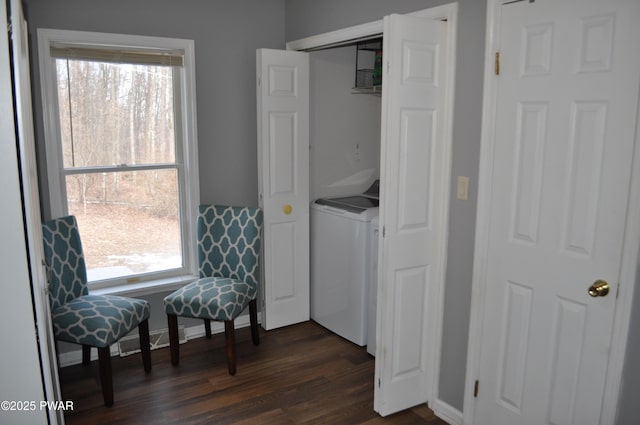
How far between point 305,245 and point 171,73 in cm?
156

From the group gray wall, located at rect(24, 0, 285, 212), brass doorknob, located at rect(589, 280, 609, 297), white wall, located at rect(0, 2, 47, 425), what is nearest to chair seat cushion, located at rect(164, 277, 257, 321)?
gray wall, located at rect(24, 0, 285, 212)

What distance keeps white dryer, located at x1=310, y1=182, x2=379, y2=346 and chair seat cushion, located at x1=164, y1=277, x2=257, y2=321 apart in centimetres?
71

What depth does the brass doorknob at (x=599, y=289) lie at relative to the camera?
6.60 feet

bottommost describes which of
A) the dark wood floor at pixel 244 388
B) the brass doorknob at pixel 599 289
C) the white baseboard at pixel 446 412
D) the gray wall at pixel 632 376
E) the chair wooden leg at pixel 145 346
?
the dark wood floor at pixel 244 388

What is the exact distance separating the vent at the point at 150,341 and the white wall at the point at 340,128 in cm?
149

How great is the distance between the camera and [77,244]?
10.4 ft

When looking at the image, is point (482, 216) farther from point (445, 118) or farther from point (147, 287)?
point (147, 287)

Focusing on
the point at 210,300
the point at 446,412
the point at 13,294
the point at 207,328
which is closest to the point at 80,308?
the point at 210,300

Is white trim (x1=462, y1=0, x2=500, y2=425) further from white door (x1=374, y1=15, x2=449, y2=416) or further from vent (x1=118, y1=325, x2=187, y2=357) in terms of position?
vent (x1=118, y1=325, x2=187, y2=357)

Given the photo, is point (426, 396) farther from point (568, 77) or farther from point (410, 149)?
point (568, 77)

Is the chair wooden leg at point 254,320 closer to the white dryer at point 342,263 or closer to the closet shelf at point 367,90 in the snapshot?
the white dryer at point 342,263

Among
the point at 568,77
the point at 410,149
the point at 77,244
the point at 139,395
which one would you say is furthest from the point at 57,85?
the point at 568,77

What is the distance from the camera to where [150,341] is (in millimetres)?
3584

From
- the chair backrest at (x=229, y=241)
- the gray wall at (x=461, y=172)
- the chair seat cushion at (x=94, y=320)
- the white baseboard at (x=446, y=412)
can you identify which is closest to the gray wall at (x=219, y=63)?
the chair backrest at (x=229, y=241)
